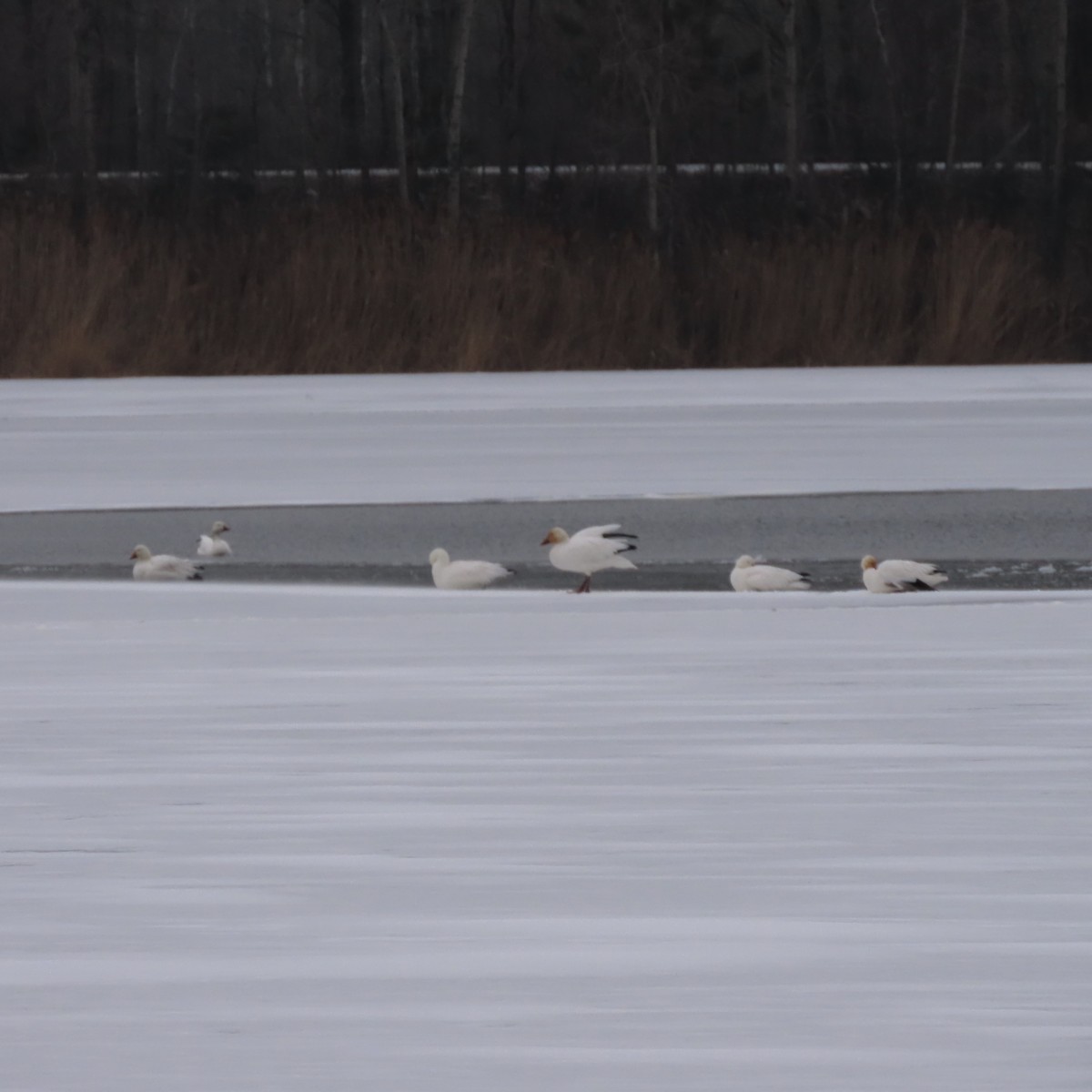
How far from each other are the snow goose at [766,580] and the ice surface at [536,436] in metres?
2.43

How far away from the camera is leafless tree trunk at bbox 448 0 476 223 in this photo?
19172 millimetres

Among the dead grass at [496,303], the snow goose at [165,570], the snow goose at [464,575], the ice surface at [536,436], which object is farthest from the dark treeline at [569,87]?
the snow goose at [464,575]

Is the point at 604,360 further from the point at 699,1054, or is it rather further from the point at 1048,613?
the point at 699,1054

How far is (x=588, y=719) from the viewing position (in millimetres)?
4008

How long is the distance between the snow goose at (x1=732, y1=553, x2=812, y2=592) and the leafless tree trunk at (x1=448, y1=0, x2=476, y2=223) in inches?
469

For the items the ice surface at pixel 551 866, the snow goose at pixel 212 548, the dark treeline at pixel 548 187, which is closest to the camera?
the ice surface at pixel 551 866

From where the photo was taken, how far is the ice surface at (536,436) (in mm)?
9172

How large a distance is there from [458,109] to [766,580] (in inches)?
590

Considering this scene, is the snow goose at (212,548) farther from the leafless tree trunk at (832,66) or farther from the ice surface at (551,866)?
the leafless tree trunk at (832,66)

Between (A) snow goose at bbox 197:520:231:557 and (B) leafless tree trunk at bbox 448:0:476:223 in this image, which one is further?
(B) leafless tree trunk at bbox 448:0:476:223

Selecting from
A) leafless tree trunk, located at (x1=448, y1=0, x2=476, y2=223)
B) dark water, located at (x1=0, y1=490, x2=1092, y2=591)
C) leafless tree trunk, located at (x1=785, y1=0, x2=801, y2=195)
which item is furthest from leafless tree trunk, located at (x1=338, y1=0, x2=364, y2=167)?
dark water, located at (x1=0, y1=490, x2=1092, y2=591)

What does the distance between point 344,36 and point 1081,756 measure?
2230 cm

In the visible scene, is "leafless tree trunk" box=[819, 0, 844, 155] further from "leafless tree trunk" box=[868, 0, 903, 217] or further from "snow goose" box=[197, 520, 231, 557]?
"snow goose" box=[197, 520, 231, 557]

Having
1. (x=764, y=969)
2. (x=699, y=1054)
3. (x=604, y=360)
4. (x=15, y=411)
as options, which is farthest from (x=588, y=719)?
(x=604, y=360)
